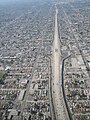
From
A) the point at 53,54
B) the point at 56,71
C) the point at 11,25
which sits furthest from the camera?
the point at 11,25

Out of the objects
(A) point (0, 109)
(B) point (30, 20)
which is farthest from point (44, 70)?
(B) point (30, 20)

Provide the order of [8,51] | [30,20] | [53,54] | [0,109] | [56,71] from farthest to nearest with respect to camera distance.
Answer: [30,20] → [8,51] → [53,54] → [56,71] → [0,109]

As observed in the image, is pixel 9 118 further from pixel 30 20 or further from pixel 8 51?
pixel 30 20

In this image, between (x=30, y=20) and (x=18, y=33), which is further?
(x=30, y=20)

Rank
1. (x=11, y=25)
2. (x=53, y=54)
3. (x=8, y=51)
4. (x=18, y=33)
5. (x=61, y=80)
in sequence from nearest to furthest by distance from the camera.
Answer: (x=61, y=80)
(x=53, y=54)
(x=8, y=51)
(x=18, y=33)
(x=11, y=25)

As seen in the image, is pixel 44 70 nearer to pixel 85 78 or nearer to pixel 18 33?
pixel 85 78

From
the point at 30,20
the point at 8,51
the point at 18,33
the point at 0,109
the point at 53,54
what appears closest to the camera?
the point at 0,109

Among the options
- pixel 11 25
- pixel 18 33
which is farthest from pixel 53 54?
pixel 11 25

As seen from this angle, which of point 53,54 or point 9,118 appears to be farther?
point 53,54
